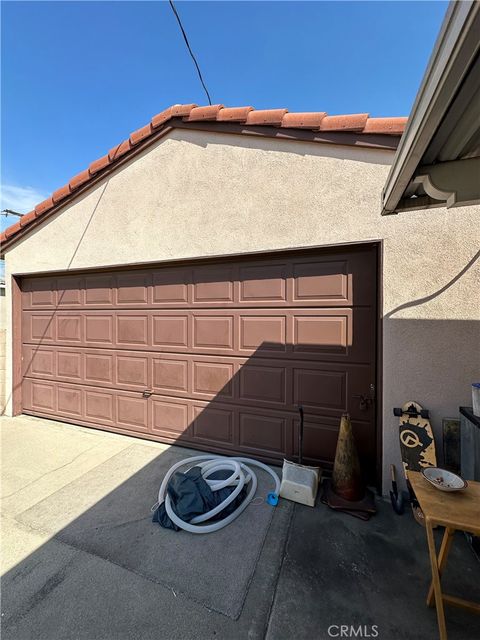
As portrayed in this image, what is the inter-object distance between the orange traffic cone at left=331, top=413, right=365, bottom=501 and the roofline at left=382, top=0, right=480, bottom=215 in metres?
2.28

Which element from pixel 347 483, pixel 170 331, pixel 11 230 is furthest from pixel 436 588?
pixel 11 230

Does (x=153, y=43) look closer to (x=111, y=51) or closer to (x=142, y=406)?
(x=111, y=51)

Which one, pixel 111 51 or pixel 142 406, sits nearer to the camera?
pixel 111 51

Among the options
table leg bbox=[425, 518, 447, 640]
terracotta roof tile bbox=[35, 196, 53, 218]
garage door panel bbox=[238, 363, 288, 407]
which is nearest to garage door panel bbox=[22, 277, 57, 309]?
terracotta roof tile bbox=[35, 196, 53, 218]

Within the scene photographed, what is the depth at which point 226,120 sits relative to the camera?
3.16 m

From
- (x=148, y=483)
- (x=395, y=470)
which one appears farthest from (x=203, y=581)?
(x=395, y=470)

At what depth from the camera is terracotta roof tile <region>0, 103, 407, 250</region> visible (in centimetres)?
257

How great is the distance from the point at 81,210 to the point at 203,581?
16.2 feet

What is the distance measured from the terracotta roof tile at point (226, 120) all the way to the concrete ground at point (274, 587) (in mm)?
3531

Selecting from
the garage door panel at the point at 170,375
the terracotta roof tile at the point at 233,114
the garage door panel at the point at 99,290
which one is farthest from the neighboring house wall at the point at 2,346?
the terracotta roof tile at the point at 233,114

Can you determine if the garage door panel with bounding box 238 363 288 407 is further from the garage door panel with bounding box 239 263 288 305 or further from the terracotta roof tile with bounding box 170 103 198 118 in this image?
the terracotta roof tile with bounding box 170 103 198 118

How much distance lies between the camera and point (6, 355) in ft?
16.3

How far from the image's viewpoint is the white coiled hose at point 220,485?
2.18 meters

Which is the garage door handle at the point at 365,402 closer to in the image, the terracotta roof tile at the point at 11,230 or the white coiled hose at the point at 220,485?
the white coiled hose at the point at 220,485
